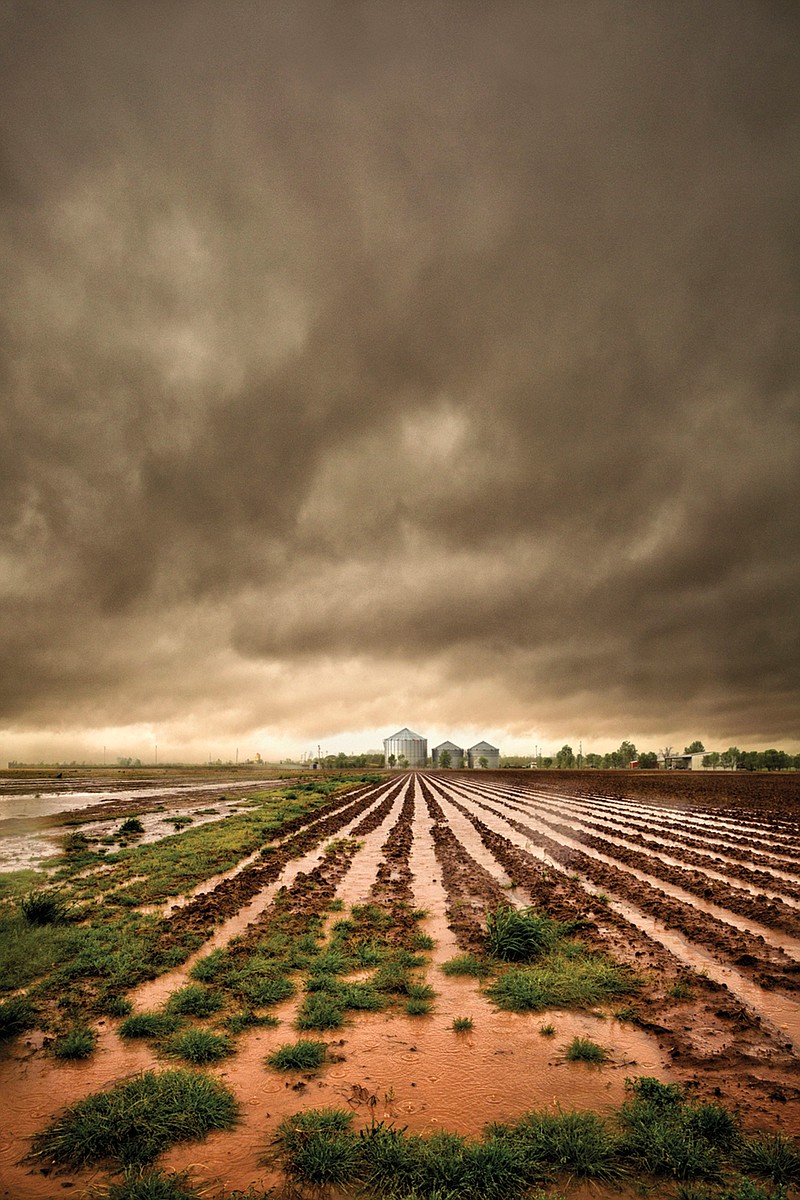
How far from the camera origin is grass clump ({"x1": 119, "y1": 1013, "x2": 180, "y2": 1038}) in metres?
7.69

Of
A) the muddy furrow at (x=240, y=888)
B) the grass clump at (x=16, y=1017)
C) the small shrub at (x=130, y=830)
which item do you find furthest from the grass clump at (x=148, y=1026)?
the small shrub at (x=130, y=830)

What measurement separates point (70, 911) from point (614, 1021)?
12.6 m

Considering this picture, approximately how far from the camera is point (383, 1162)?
16.6 feet

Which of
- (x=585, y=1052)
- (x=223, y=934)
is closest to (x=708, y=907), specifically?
(x=585, y=1052)

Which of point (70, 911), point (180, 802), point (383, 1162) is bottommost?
point (180, 802)

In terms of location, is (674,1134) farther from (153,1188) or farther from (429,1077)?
(153,1188)

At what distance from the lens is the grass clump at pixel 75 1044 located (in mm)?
7180

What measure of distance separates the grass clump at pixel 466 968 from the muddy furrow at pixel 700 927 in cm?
459

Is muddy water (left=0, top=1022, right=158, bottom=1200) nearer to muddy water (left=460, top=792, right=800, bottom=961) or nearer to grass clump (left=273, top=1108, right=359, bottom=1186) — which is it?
grass clump (left=273, top=1108, right=359, bottom=1186)

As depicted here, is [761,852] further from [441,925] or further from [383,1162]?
[383,1162]

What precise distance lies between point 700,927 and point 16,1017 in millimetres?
12868

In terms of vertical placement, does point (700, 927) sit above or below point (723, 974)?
below

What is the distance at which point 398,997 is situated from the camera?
884cm

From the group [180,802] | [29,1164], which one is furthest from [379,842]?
[180,802]
